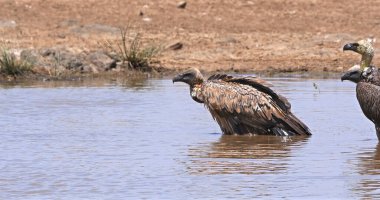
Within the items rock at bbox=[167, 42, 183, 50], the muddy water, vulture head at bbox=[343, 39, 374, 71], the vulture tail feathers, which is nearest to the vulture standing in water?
vulture head at bbox=[343, 39, 374, 71]

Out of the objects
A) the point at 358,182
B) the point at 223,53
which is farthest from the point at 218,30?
the point at 358,182

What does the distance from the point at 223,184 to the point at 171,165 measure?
1025 millimetres

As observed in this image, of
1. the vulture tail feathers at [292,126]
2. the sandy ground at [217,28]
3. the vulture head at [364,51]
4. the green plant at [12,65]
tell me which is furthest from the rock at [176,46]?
the vulture tail feathers at [292,126]

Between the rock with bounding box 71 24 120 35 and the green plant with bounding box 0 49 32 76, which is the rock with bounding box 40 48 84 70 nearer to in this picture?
the green plant with bounding box 0 49 32 76

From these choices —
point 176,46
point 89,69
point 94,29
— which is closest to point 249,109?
point 89,69

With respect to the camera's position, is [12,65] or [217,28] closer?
[12,65]

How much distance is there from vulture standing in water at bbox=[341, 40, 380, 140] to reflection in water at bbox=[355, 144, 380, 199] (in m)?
0.32

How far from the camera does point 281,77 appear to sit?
17.9m

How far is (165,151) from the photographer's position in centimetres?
1012

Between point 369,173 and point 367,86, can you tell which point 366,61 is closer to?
point 367,86

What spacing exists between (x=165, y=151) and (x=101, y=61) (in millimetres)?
8072

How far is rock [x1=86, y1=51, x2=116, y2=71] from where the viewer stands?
708 inches

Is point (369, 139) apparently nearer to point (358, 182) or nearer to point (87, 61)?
point (358, 182)

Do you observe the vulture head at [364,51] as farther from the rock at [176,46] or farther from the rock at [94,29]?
the rock at [94,29]
